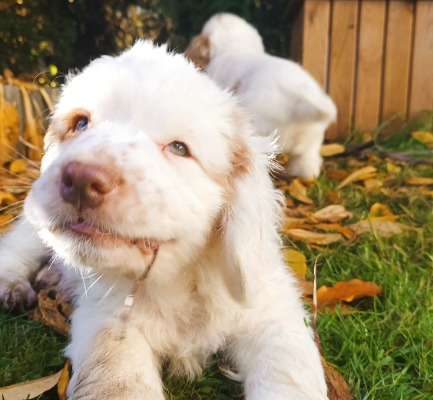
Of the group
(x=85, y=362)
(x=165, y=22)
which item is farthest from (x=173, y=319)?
(x=165, y=22)

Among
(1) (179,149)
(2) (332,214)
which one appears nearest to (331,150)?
(2) (332,214)

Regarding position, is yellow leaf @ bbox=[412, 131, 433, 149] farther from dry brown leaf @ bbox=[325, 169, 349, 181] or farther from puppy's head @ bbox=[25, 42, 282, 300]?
puppy's head @ bbox=[25, 42, 282, 300]

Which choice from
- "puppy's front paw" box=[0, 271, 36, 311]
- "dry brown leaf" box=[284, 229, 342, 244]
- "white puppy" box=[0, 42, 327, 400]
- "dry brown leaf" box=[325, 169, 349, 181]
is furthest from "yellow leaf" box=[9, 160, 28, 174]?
"dry brown leaf" box=[325, 169, 349, 181]

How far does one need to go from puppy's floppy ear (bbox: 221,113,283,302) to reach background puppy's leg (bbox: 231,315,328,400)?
132 millimetres

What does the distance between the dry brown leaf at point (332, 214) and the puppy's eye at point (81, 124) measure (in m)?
1.67

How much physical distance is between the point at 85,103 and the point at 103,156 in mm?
354

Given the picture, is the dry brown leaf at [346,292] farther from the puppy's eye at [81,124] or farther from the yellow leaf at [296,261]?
the puppy's eye at [81,124]

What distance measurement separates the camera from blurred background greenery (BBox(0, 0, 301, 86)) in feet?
19.4

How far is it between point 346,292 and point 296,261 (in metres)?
0.39

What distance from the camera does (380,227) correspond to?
272cm

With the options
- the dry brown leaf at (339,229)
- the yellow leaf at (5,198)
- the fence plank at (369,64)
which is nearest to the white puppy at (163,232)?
the dry brown leaf at (339,229)

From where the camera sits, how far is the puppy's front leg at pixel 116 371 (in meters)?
1.37

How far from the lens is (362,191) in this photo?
350 cm

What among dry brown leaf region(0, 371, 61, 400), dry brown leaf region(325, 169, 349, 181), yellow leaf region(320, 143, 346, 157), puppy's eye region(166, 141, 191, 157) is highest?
puppy's eye region(166, 141, 191, 157)
